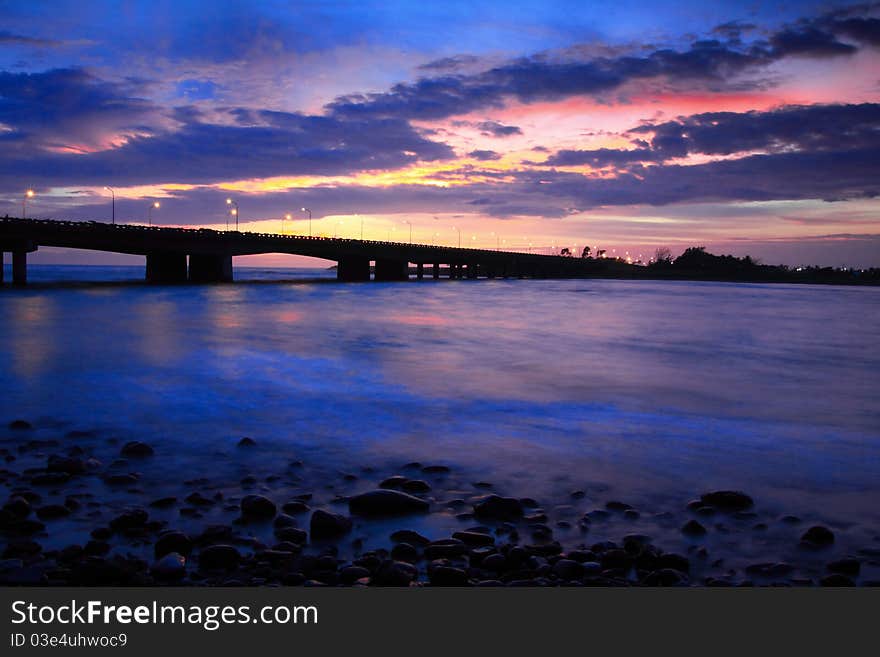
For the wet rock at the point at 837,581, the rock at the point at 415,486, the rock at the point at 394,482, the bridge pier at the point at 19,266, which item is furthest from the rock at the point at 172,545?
the bridge pier at the point at 19,266

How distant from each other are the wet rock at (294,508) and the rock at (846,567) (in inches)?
202

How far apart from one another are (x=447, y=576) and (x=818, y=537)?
13.0 feet

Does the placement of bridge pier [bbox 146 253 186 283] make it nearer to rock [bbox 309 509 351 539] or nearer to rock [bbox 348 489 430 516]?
rock [bbox 348 489 430 516]

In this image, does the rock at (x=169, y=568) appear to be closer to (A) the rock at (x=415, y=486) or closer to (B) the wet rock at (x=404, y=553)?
(B) the wet rock at (x=404, y=553)

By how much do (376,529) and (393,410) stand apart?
7.24 metres

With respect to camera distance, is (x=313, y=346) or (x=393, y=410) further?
(x=313, y=346)

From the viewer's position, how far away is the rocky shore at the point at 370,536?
5375mm

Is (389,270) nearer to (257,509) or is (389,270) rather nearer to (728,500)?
(728,500)

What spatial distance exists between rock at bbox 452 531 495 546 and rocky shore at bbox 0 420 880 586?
2 cm

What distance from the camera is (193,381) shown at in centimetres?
1698
